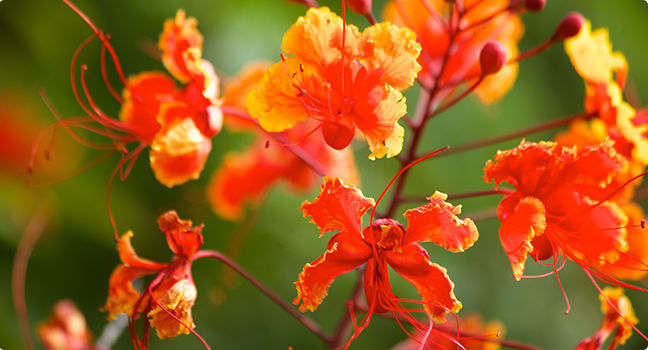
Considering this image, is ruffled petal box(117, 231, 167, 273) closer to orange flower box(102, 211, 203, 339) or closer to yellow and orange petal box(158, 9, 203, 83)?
orange flower box(102, 211, 203, 339)

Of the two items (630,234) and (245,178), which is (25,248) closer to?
(245,178)

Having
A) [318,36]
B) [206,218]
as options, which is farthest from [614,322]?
[206,218]

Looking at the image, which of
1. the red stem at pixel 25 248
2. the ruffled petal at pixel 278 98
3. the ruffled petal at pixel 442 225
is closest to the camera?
the ruffled petal at pixel 442 225

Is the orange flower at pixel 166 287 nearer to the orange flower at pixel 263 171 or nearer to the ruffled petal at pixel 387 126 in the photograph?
the ruffled petal at pixel 387 126

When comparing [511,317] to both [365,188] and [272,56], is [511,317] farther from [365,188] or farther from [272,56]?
[272,56]

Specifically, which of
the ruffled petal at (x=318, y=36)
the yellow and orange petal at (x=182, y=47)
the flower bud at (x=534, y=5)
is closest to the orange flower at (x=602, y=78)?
the flower bud at (x=534, y=5)

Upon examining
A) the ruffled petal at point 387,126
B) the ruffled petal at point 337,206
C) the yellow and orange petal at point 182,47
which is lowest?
the ruffled petal at point 337,206
